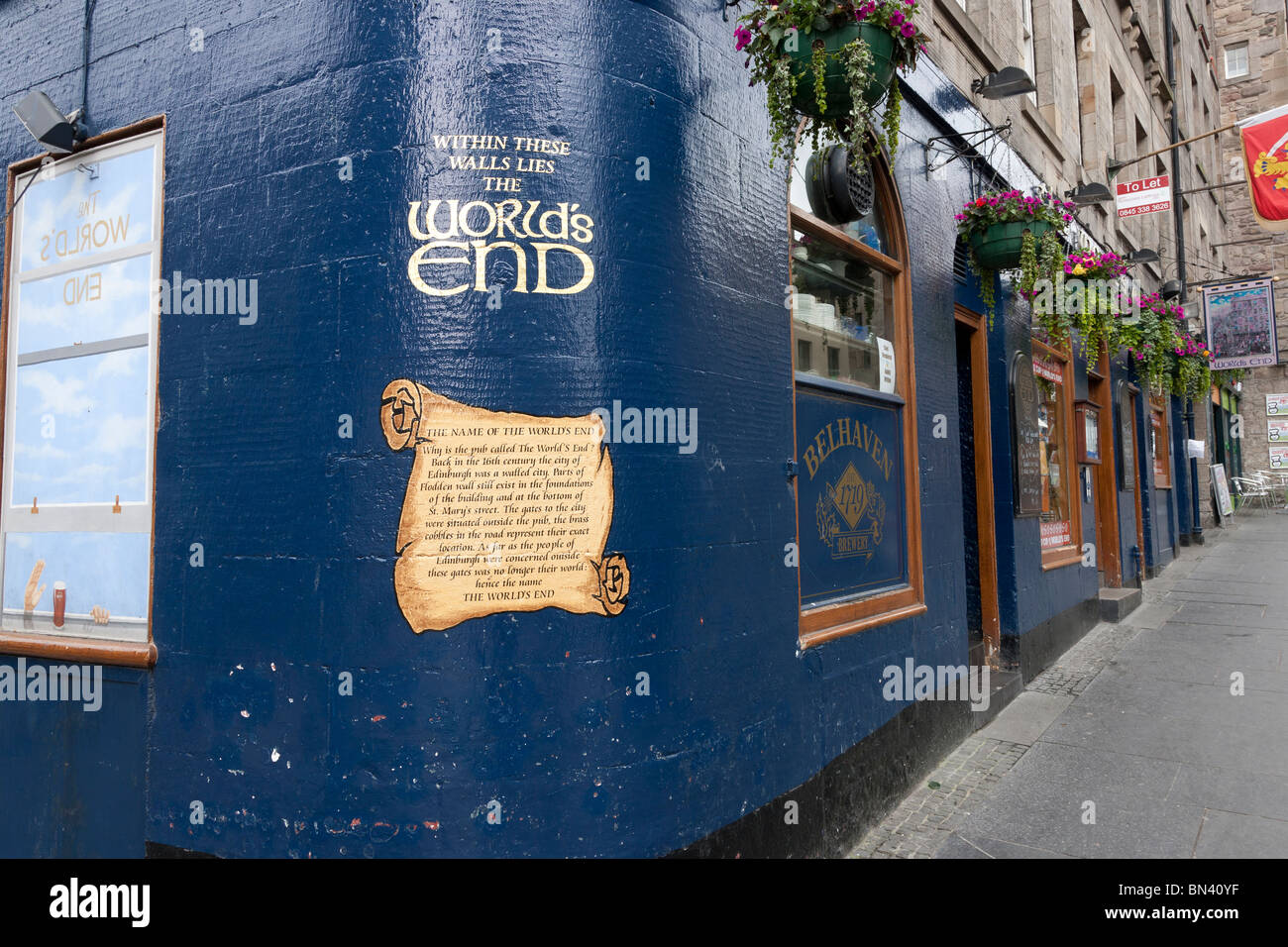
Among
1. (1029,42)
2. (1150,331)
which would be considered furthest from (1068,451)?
(1029,42)

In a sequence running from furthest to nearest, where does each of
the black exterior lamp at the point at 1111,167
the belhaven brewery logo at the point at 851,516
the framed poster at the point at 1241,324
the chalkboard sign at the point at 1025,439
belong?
the framed poster at the point at 1241,324 < the black exterior lamp at the point at 1111,167 < the chalkboard sign at the point at 1025,439 < the belhaven brewery logo at the point at 851,516

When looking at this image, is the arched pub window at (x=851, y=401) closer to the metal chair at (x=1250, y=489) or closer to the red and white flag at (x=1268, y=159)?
the red and white flag at (x=1268, y=159)

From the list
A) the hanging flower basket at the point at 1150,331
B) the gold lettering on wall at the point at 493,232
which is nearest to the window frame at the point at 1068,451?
the hanging flower basket at the point at 1150,331

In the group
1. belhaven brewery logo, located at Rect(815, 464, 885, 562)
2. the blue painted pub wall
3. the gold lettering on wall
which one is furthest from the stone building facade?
the gold lettering on wall

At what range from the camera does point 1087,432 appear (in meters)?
10.2

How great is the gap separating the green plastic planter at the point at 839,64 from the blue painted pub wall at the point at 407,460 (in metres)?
0.38

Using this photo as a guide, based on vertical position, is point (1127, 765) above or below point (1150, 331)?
below

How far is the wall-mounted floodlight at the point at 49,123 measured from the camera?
4270 mm

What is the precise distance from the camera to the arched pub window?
4707mm

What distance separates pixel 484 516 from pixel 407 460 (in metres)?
0.37

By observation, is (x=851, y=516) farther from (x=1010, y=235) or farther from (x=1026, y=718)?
(x=1010, y=235)

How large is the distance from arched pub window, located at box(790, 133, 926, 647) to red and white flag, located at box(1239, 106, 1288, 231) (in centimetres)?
606

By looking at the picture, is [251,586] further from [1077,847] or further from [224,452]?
[1077,847]
